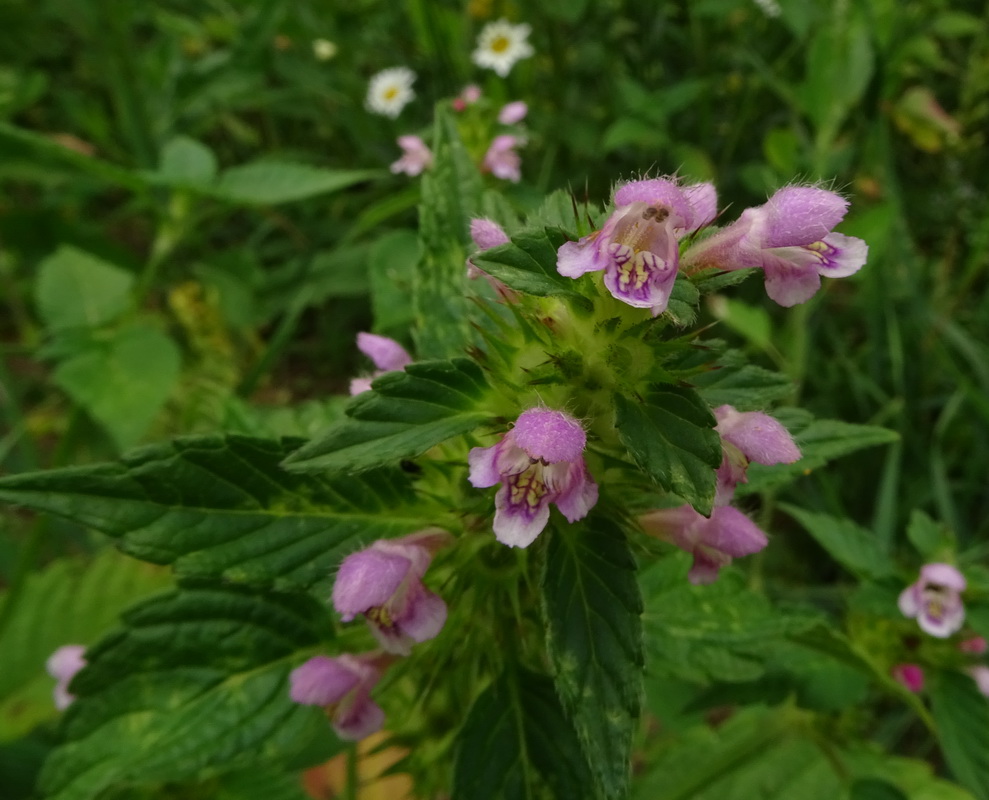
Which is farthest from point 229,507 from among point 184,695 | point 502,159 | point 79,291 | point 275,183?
point 79,291

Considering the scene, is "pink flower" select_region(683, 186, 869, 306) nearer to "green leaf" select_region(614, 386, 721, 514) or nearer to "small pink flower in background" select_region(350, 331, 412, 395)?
"green leaf" select_region(614, 386, 721, 514)

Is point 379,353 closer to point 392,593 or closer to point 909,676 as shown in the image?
point 392,593

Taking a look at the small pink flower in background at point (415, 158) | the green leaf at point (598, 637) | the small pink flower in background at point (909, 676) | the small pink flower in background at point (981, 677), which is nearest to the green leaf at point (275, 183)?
the small pink flower in background at point (415, 158)

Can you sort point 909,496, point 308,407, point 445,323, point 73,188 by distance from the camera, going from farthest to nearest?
point 73,188
point 909,496
point 308,407
point 445,323

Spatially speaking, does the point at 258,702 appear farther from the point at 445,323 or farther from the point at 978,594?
the point at 978,594

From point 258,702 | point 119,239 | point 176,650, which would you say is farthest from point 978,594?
point 119,239

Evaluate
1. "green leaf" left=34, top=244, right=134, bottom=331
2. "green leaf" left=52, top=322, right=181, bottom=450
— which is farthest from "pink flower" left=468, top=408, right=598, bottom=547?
"green leaf" left=34, top=244, right=134, bottom=331

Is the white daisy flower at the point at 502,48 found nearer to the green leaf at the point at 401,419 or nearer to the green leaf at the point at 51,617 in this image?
the green leaf at the point at 51,617
